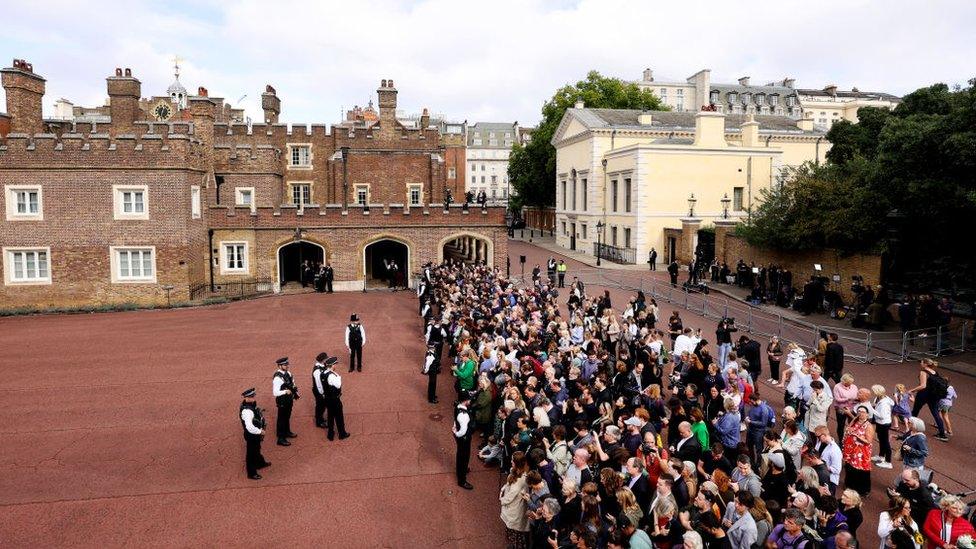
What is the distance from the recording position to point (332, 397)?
11734 mm

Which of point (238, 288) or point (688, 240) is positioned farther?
point (688, 240)

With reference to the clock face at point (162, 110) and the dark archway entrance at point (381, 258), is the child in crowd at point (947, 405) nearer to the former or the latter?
the dark archway entrance at point (381, 258)

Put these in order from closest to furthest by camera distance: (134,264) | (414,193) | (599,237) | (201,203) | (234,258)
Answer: (134,264) → (201,203) → (234,258) → (414,193) → (599,237)

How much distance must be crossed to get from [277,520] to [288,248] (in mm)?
26069

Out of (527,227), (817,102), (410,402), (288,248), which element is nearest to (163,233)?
(288,248)

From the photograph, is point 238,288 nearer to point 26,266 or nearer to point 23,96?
point 26,266

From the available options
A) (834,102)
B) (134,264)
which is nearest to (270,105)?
(134,264)

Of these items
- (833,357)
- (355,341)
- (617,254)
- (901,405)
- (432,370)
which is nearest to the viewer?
(901,405)

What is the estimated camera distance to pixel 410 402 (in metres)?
14.2

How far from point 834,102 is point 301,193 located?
8500cm

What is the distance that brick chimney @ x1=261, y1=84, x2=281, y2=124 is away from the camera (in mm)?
39650

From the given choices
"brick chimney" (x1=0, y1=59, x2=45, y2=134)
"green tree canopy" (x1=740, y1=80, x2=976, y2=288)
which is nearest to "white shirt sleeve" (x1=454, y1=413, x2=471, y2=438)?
"green tree canopy" (x1=740, y1=80, x2=976, y2=288)

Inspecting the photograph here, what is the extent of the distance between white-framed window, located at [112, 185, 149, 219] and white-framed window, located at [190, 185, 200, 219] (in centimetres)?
177

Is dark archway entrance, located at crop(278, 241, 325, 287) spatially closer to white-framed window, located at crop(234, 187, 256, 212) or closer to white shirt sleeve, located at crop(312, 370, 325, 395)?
white-framed window, located at crop(234, 187, 256, 212)
